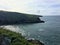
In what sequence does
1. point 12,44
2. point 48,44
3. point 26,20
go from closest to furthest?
1. point 12,44
2. point 48,44
3. point 26,20

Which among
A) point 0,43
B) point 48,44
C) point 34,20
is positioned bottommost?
point 34,20

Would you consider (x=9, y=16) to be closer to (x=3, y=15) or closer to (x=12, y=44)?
(x=3, y=15)

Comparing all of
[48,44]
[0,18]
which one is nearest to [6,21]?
[0,18]

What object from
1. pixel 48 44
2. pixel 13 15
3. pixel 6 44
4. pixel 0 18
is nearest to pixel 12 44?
pixel 6 44

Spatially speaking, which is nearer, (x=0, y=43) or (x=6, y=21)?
(x=0, y=43)

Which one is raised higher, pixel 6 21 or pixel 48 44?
pixel 48 44

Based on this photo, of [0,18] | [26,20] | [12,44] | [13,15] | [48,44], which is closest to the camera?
[12,44]

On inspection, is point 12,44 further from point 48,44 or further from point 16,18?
point 16,18

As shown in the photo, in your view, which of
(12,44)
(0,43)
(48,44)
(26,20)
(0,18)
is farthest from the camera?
(26,20)

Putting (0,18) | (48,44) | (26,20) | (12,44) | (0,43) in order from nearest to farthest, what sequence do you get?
Answer: (0,43) → (12,44) → (48,44) → (0,18) → (26,20)
